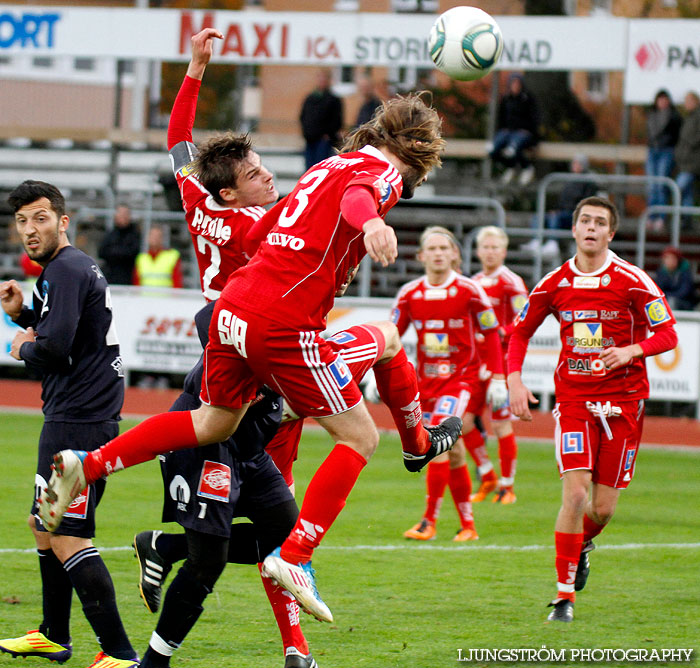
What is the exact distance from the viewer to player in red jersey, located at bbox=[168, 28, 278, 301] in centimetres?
554

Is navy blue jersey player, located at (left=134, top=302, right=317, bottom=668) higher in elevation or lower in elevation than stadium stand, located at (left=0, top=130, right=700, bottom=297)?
lower

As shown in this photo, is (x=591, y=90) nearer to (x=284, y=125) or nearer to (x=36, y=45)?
(x=284, y=125)

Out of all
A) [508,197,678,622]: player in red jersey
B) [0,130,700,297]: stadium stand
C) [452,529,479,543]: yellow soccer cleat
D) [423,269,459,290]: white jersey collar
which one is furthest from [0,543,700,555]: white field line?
[0,130,700,297]: stadium stand

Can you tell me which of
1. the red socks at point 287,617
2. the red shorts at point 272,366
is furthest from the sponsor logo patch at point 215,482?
the red socks at point 287,617

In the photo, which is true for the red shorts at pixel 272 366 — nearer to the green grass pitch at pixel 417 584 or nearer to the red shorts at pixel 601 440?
the green grass pitch at pixel 417 584

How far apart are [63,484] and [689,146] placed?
1582 centimetres

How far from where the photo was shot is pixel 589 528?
730cm

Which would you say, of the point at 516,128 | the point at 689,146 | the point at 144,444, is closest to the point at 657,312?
the point at 144,444

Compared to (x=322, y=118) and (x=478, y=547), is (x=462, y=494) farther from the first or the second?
(x=322, y=118)

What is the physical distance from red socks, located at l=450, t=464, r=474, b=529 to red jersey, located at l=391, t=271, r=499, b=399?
2.64 feet

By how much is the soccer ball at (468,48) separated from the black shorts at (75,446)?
3081 millimetres

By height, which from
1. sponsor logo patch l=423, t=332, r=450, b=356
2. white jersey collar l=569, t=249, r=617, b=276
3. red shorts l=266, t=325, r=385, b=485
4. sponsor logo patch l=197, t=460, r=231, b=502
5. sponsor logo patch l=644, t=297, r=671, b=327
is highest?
white jersey collar l=569, t=249, r=617, b=276

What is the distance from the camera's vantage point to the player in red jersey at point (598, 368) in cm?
698

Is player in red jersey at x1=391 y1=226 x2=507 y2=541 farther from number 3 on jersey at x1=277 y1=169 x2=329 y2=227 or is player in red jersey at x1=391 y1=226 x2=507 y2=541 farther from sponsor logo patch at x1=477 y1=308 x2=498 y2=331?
number 3 on jersey at x1=277 y1=169 x2=329 y2=227
